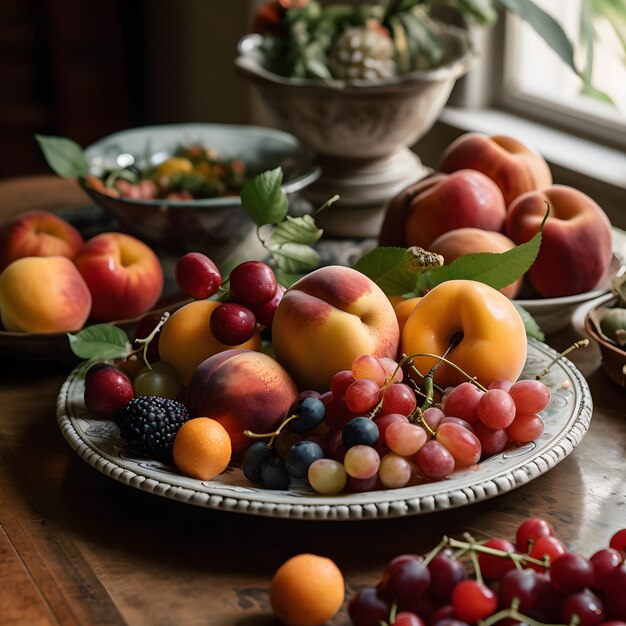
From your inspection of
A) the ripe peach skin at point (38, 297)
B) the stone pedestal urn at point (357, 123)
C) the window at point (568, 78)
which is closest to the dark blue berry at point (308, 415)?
the ripe peach skin at point (38, 297)

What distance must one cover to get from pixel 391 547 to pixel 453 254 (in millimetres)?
362

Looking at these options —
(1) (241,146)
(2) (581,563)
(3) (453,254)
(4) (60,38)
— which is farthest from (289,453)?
(4) (60,38)

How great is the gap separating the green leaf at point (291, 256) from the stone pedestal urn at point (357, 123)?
0.34m

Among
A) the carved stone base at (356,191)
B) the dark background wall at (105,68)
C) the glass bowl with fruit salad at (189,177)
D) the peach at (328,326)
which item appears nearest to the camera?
the peach at (328,326)

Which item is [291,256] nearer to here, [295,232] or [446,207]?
[295,232]

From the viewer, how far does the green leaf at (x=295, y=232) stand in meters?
0.87

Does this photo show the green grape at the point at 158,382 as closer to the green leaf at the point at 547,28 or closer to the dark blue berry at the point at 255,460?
the dark blue berry at the point at 255,460

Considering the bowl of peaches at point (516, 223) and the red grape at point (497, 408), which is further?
the bowl of peaches at point (516, 223)

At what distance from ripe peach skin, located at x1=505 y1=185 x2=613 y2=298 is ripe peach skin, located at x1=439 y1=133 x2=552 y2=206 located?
0.28ft

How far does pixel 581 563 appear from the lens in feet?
1.71

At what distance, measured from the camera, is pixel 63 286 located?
0.92 m

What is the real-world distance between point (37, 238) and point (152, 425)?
16.7 inches

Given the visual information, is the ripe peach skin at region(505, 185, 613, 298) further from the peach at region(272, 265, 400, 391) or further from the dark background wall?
the dark background wall

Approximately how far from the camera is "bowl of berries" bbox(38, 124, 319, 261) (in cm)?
109
